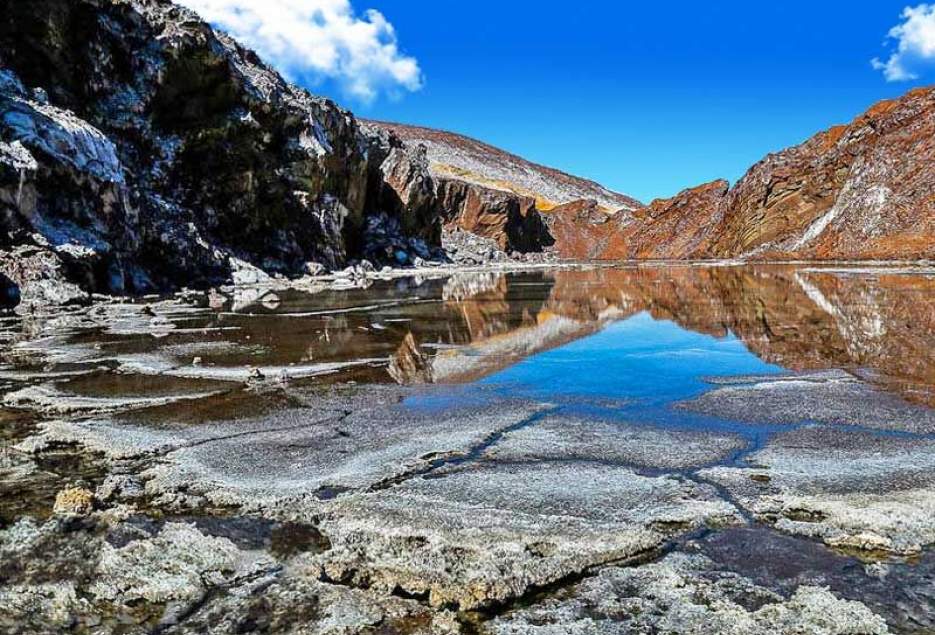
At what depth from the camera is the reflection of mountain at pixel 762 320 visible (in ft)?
29.4

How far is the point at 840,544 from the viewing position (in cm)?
362

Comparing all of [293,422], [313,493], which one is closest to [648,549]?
[313,493]

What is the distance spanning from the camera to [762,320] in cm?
1355

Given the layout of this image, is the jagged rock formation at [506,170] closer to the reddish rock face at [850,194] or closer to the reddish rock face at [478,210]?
the reddish rock face at [478,210]

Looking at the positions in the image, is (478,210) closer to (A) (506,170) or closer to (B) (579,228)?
(B) (579,228)

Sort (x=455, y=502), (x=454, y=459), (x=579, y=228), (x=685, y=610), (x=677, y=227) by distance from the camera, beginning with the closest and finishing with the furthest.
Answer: (x=685, y=610) → (x=455, y=502) → (x=454, y=459) → (x=677, y=227) → (x=579, y=228)

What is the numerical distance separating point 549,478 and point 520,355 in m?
5.61

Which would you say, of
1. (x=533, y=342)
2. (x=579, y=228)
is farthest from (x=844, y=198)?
(x=579, y=228)

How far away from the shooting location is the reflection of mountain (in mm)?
8953

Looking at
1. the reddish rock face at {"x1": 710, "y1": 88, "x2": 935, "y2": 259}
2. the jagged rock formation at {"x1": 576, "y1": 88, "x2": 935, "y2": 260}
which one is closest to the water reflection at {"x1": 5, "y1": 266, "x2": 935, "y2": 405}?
the reddish rock face at {"x1": 710, "y1": 88, "x2": 935, "y2": 259}

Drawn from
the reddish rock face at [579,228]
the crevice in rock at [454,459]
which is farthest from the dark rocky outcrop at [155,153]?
the reddish rock face at [579,228]

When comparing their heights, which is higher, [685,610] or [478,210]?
[478,210]

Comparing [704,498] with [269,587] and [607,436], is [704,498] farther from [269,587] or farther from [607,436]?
[269,587]

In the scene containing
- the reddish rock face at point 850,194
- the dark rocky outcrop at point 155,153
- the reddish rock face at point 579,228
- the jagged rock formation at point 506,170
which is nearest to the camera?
the dark rocky outcrop at point 155,153
